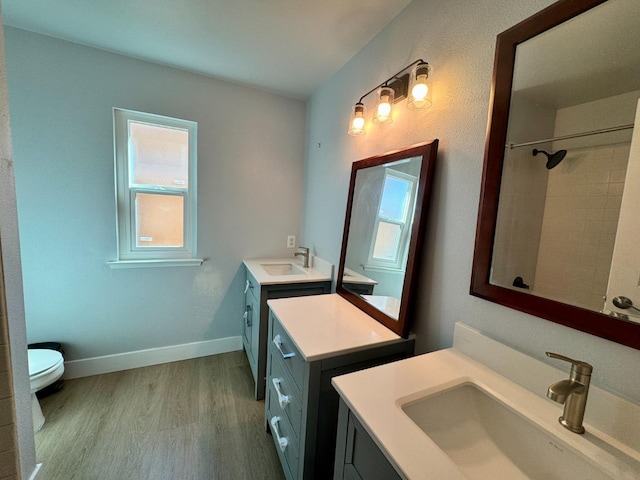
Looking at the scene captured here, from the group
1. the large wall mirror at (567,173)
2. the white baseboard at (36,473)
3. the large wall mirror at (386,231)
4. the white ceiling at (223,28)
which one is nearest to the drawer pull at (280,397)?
the large wall mirror at (386,231)

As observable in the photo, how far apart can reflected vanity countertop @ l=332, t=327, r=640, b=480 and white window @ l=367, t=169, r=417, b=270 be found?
19.0 inches

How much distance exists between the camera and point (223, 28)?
58.5 inches

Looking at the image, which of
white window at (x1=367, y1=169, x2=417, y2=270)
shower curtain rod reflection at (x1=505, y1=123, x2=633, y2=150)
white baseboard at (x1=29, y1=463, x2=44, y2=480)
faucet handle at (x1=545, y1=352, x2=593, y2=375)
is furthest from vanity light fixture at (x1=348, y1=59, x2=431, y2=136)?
white baseboard at (x1=29, y1=463, x2=44, y2=480)

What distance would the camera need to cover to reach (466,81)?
3.20ft

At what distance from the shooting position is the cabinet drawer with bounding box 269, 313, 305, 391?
105 centimetres

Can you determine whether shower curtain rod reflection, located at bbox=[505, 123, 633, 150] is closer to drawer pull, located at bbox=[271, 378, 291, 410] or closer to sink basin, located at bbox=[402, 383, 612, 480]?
sink basin, located at bbox=[402, 383, 612, 480]

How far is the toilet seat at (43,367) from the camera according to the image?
1.47m

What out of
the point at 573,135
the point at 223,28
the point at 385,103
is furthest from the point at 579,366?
the point at 223,28

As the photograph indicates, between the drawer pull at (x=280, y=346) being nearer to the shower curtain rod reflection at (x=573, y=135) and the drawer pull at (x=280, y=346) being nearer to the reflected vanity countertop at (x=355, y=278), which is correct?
the reflected vanity countertop at (x=355, y=278)

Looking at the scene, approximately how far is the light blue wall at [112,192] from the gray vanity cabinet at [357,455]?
181 centimetres

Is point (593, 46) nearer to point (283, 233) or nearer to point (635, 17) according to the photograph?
point (635, 17)

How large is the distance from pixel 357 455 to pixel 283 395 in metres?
0.59

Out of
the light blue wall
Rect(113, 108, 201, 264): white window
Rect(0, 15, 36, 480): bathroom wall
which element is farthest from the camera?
Rect(113, 108, 201, 264): white window

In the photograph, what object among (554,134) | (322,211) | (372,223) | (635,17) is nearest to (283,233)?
(322,211)
